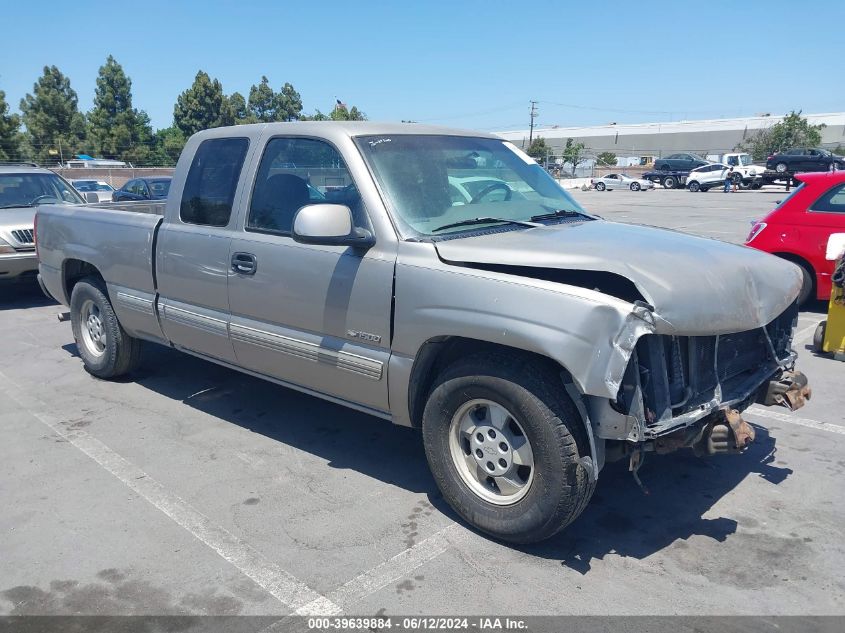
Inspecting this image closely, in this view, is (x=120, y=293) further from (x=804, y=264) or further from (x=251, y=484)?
(x=804, y=264)

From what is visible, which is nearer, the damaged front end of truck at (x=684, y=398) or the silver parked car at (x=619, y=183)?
the damaged front end of truck at (x=684, y=398)

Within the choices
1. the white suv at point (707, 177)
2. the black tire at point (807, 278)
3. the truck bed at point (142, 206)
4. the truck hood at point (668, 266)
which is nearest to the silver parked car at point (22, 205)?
the truck bed at point (142, 206)

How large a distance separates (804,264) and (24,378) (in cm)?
843

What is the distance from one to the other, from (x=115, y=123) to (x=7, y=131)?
15.3m

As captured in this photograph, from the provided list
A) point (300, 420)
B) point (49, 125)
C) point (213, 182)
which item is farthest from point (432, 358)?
point (49, 125)

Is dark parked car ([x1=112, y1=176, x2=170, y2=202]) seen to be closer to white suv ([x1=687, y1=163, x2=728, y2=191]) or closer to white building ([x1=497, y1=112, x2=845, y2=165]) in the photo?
white suv ([x1=687, y1=163, x2=728, y2=191])

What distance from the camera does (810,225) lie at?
8.19 metres

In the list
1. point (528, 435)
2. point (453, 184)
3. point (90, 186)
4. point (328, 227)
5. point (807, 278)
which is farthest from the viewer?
point (90, 186)

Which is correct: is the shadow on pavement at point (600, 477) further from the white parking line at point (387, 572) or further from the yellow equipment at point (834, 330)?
the yellow equipment at point (834, 330)

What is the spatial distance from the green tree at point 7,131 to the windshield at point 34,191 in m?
33.6

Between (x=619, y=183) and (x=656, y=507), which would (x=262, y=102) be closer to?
(x=619, y=183)

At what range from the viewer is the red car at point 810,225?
809cm

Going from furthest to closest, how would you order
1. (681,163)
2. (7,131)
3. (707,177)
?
(681,163), (707,177), (7,131)

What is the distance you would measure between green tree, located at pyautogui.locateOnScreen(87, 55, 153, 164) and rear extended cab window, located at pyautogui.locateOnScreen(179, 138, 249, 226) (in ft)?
171
